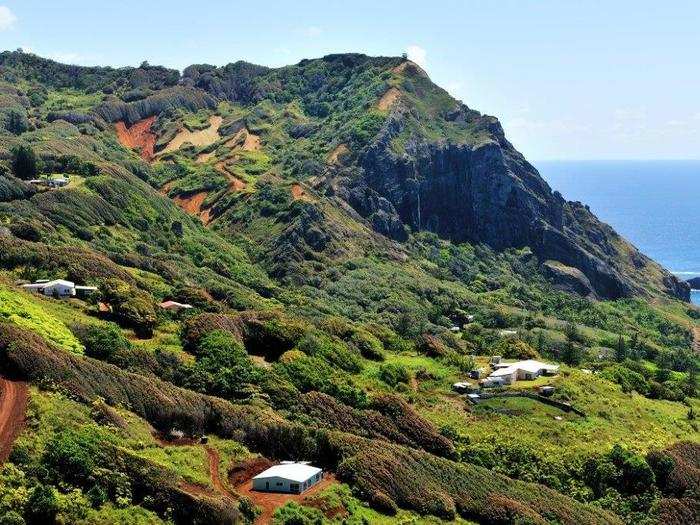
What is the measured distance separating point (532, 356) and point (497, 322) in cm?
3453

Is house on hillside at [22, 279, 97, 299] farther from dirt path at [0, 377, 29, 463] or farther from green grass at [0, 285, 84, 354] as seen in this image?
dirt path at [0, 377, 29, 463]

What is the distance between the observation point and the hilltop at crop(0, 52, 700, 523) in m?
48.2

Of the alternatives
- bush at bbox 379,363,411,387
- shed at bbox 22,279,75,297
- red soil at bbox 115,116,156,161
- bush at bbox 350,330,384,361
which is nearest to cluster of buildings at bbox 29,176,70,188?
shed at bbox 22,279,75,297

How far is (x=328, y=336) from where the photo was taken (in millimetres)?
79312

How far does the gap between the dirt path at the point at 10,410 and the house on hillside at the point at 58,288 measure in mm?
22066

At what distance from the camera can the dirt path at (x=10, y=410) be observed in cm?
4116

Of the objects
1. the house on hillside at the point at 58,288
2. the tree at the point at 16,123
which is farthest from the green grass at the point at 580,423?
the tree at the point at 16,123

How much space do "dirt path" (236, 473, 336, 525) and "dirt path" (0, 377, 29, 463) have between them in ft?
40.5

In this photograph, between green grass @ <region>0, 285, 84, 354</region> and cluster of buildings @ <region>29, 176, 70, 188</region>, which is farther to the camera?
cluster of buildings @ <region>29, 176, 70, 188</region>

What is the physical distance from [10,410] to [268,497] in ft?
47.0

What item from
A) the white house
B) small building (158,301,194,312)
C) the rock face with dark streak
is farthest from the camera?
the rock face with dark streak

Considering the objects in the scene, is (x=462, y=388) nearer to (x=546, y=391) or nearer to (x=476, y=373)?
(x=476, y=373)

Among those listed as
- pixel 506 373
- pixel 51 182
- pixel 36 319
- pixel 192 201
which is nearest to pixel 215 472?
pixel 36 319

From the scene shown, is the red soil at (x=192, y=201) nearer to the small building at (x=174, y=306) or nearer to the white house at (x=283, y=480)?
the small building at (x=174, y=306)
